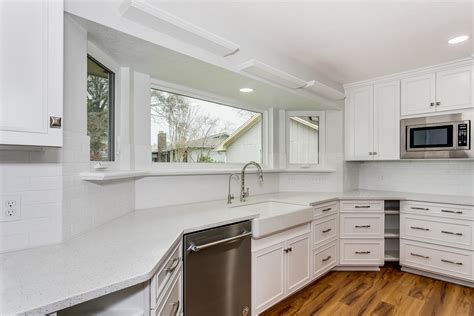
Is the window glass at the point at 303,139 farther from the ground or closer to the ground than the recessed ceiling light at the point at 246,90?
closer to the ground

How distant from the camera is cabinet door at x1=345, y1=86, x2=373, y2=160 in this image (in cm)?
332

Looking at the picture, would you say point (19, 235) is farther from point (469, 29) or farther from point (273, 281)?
point (469, 29)

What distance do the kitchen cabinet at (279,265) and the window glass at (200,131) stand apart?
45.1 inches

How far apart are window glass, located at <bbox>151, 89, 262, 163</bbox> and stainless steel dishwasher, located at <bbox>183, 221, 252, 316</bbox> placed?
1.04 m

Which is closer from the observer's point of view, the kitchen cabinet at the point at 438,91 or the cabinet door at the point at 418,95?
the kitchen cabinet at the point at 438,91

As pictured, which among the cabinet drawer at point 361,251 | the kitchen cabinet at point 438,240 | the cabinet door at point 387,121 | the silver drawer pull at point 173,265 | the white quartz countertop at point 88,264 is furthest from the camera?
the cabinet door at point 387,121

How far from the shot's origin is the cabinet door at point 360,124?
10.9ft

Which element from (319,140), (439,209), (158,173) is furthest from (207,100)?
(439,209)

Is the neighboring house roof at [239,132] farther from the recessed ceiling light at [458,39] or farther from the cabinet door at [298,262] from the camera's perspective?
the recessed ceiling light at [458,39]

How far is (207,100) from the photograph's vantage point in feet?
9.28

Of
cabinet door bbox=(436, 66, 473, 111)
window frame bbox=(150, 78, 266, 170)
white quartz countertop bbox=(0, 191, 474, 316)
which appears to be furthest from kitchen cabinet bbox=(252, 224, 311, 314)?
cabinet door bbox=(436, 66, 473, 111)

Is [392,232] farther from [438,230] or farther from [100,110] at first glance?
[100,110]

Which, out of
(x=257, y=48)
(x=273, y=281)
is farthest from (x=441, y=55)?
(x=273, y=281)

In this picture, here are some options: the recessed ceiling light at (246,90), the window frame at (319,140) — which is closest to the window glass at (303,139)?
the window frame at (319,140)
